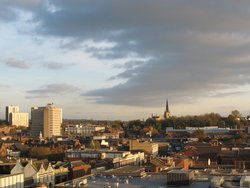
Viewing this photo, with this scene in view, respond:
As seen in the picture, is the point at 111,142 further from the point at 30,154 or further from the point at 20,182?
the point at 20,182

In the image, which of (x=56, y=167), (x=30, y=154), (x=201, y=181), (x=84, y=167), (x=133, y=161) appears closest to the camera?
(x=201, y=181)

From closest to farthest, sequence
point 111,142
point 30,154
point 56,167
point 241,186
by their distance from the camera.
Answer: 1. point 241,186
2. point 56,167
3. point 30,154
4. point 111,142

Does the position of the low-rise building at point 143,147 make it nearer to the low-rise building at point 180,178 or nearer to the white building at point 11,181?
the white building at point 11,181

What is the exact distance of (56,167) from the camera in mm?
75562

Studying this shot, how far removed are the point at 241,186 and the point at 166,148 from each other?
336 ft

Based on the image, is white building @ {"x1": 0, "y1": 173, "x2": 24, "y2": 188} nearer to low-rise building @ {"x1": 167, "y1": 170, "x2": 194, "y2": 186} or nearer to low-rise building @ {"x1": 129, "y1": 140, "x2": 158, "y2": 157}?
low-rise building @ {"x1": 167, "y1": 170, "x2": 194, "y2": 186}

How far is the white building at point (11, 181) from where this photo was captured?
51.4 meters

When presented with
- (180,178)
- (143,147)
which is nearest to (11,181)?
(180,178)

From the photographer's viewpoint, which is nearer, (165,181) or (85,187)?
(85,187)

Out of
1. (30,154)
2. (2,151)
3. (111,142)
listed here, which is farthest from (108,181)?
(111,142)

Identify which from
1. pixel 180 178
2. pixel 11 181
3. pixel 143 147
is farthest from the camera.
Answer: pixel 143 147

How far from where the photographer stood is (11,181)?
176 ft

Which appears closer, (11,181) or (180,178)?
(180,178)

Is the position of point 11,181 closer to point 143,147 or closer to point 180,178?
point 180,178
